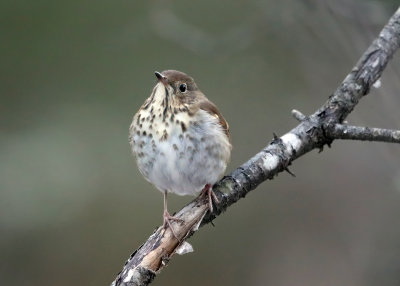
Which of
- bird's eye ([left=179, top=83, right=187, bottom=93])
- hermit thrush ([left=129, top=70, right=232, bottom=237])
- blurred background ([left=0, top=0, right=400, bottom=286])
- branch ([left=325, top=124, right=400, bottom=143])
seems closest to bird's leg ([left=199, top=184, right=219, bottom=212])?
hermit thrush ([left=129, top=70, right=232, bottom=237])

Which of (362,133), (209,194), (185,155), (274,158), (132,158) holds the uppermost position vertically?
(132,158)

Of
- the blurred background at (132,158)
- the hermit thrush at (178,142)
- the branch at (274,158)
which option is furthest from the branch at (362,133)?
the blurred background at (132,158)

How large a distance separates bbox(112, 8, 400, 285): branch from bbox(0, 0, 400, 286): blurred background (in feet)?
3.61

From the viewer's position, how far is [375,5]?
3.28m

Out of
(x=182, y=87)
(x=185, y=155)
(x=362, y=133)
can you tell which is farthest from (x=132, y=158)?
(x=362, y=133)

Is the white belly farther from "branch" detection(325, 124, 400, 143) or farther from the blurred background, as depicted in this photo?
the blurred background

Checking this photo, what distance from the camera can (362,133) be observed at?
111 inches

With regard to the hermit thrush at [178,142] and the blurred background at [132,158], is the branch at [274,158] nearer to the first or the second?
the hermit thrush at [178,142]

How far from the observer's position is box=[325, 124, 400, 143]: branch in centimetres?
270

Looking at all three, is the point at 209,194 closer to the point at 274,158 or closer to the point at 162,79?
the point at 274,158

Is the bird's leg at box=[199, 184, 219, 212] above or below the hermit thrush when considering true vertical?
below

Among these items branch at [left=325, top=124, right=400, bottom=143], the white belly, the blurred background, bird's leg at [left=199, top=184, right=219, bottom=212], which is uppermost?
the blurred background

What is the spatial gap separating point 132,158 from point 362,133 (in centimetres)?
422

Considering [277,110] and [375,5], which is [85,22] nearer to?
[277,110]
